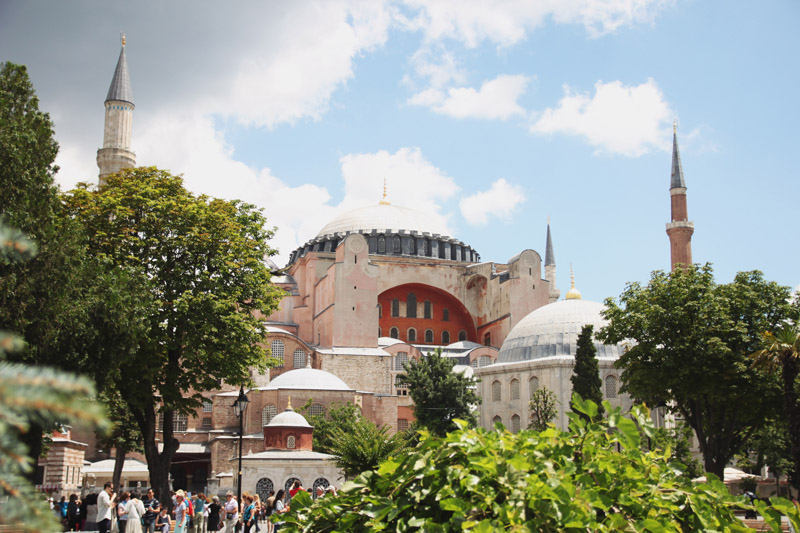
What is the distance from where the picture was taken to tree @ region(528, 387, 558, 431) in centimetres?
3619

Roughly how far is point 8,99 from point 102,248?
6.25 meters

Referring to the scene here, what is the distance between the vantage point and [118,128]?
3953 cm

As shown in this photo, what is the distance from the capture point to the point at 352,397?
134ft

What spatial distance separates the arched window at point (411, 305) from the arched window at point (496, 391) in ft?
36.1

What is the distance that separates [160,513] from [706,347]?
596 inches

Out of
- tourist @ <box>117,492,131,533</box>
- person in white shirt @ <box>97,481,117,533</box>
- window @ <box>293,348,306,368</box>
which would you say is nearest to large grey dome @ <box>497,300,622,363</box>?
window @ <box>293,348,306,368</box>

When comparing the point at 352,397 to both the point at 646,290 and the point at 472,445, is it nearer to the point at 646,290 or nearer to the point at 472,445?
the point at 646,290

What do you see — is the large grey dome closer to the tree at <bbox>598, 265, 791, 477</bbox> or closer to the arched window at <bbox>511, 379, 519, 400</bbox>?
the arched window at <bbox>511, 379, 519, 400</bbox>

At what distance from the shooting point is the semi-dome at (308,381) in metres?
40.4

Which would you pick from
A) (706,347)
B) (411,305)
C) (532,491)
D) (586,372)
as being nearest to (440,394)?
(586,372)

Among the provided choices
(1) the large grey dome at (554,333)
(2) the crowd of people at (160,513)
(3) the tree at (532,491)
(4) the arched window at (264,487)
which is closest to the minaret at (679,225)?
(1) the large grey dome at (554,333)

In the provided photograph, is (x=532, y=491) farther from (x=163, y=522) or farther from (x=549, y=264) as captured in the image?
(x=549, y=264)

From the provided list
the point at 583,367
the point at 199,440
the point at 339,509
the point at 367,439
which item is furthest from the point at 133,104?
the point at 339,509

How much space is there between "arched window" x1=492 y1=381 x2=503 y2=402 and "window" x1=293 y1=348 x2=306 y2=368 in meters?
10.6
